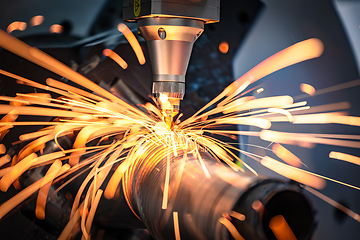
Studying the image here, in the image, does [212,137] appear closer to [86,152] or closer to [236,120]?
[236,120]

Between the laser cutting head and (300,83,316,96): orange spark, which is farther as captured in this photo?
(300,83,316,96): orange spark

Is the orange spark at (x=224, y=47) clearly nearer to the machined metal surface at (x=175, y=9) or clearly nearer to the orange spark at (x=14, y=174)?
the machined metal surface at (x=175, y=9)

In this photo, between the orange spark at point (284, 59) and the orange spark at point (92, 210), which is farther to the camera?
the orange spark at point (284, 59)

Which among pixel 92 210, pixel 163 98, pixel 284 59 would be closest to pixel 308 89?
pixel 284 59

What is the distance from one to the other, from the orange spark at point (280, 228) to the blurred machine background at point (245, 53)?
52 centimetres

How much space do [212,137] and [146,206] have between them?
1.60ft

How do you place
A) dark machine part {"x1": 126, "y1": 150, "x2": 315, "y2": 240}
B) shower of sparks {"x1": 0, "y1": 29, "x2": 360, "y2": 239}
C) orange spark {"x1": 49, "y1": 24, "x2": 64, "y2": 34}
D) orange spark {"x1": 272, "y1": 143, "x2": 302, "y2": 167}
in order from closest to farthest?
dark machine part {"x1": 126, "y1": 150, "x2": 315, "y2": 240} → shower of sparks {"x1": 0, "y1": 29, "x2": 360, "y2": 239} → orange spark {"x1": 49, "y1": 24, "x2": 64, "y2": 34} → orange spark {"x1": 272, "y1": 143, "x2": 302, "y2": 167}

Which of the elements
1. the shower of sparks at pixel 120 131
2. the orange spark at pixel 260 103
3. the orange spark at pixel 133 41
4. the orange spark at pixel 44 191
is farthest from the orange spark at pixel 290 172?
the orange spark at pixel 44 191

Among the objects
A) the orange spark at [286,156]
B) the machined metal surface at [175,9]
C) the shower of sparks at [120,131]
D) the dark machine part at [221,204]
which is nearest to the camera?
the dark machine part at [221,204]

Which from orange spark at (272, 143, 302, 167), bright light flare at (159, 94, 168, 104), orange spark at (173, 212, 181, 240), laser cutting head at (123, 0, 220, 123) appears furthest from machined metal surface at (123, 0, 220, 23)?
orange spark at (272, 143, 302, 167)

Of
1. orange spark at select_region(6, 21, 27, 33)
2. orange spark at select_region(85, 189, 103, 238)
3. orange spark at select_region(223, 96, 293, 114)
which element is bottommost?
orange spark at select_region(85, 189, 103, 238)

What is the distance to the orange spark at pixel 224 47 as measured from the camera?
966 mm

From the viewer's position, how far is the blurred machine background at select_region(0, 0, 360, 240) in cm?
85

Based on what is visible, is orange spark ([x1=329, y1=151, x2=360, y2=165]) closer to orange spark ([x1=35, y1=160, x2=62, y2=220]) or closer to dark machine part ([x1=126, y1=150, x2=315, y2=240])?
dark machine part ([x1=126, y1=150, x2=315, y2=240])
